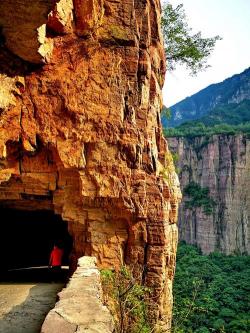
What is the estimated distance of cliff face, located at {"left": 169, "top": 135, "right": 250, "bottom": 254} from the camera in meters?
43.3

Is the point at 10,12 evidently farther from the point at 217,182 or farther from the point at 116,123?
the point at 217,182

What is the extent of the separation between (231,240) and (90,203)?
38.3m

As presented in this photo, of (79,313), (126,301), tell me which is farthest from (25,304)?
(79,313)

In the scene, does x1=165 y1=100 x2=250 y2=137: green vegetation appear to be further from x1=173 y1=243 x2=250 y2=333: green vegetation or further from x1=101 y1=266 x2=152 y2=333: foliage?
x1=101 y1=266 x2=152 y2=333: foliage

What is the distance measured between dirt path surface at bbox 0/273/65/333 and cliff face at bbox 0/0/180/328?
1.46 m

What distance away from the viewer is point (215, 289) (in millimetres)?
29000

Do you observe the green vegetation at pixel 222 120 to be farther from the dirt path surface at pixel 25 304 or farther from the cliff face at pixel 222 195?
the dirt path surface at pixel 25 304

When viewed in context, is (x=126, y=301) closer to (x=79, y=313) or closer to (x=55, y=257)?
(x=55, y=257)

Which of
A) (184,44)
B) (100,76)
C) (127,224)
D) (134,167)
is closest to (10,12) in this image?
(100,76)

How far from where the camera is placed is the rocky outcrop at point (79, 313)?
3.31 meters

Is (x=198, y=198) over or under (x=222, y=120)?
under

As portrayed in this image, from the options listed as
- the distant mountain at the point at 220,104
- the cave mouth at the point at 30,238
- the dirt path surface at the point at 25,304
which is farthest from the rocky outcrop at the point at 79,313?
the distant mountain at the point at 220,104

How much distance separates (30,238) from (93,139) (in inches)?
263

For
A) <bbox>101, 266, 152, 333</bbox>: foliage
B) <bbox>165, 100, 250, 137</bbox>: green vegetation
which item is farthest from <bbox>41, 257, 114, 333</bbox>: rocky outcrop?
<bbox>165, 100, 250, 137</bbox>: green vegetation
